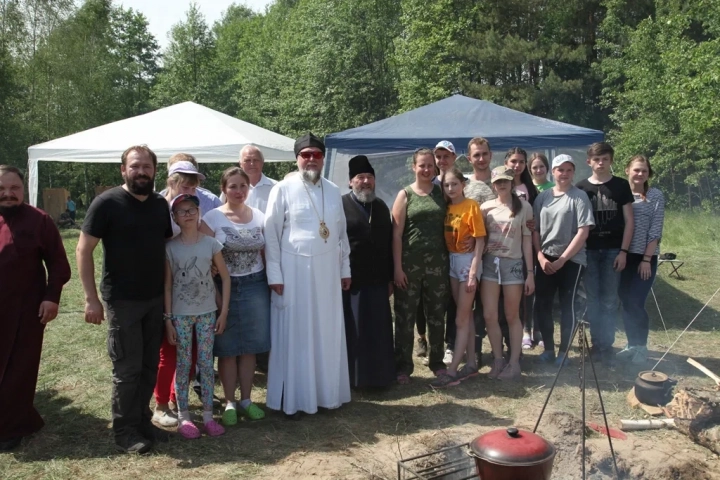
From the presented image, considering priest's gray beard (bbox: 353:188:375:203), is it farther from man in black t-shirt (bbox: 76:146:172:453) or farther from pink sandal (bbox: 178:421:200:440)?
pink sandal (bbox: 178:421:200:440)

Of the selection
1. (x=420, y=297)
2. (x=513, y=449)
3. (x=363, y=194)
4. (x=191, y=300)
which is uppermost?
(x=363, y=194)

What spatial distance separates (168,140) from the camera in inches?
340

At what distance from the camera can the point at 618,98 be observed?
2236 centimetres

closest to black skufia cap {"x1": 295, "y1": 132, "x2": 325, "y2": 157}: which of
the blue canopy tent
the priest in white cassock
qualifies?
the priest in white cassock

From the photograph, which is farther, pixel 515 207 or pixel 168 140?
pixel 168 140

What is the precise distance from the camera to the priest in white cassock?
13.7 ft

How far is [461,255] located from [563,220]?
37.3 inches

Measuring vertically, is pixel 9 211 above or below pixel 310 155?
below

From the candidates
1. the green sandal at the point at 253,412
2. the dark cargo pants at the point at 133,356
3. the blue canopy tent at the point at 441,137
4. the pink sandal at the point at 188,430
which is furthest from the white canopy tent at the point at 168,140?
the pink sandal at the point at 188,430

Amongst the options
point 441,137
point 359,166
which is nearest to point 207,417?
point 359,166

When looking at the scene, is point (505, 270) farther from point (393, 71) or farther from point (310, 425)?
point (393, 71)

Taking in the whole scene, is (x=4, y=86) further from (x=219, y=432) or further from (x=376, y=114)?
(x=219, y=432)

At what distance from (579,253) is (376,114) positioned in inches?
981

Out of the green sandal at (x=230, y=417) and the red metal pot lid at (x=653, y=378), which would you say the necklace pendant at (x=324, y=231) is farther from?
the red metal pot lid at (x=653, y=378)
